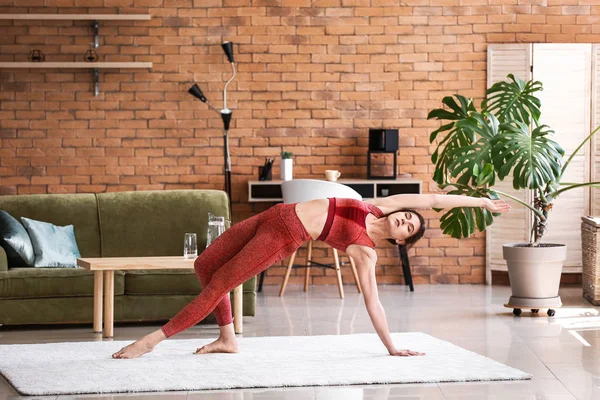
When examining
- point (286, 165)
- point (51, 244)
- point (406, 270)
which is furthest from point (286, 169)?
point (51, 244)

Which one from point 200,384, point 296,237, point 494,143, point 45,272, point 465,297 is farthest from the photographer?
point 465,297

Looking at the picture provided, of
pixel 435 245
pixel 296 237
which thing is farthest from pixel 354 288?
pixel 296 237

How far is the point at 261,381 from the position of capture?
383cm

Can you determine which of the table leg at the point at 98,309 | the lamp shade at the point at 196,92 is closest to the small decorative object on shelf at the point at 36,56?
the lamp shade at the point at 196,92

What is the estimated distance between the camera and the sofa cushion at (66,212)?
241 inches

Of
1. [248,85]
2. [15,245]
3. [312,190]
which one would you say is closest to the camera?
[15,245]

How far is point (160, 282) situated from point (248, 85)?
2534 mm

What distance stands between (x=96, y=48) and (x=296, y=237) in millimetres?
3967

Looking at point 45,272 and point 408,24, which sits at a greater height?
point 408,24

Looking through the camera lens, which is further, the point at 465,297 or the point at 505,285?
the point at 505,285

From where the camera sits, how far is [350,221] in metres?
4.18

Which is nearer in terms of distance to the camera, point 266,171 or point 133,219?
point 133,219

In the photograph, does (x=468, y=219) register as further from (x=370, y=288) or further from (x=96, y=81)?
(x=96, y=81)

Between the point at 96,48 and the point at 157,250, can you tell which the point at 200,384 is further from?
the point at 96,48
